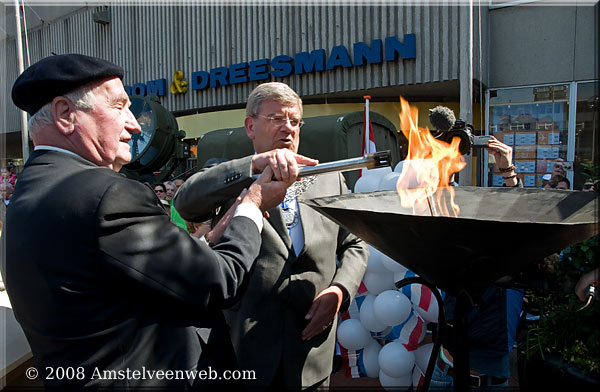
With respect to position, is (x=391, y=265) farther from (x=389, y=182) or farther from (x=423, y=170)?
(x=423, y=170)

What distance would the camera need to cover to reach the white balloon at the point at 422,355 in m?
3.15

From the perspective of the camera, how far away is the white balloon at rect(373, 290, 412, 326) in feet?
9.95

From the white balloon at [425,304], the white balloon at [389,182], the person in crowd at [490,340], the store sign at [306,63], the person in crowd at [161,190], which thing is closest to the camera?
the person in crowd at [490,340]

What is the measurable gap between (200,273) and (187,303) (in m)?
0.09

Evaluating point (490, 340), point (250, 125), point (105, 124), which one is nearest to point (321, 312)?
point (250, 125)

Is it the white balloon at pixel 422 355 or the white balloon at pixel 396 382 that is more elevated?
the white balloon at pixel 422 355

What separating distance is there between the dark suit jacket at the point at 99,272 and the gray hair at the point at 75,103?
10 centimetres

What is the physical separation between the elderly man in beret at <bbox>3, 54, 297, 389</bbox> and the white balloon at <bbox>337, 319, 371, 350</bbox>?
2.31 metres

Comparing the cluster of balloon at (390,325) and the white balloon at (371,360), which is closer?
the cluster of balloon at (390,325)

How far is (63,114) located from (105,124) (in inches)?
4.5

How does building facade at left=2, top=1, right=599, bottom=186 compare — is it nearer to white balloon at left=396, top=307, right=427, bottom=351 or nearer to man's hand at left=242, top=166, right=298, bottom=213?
white balloon at left=396, top=307, right=427, bottom=351

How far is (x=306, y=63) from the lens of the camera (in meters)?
10.9

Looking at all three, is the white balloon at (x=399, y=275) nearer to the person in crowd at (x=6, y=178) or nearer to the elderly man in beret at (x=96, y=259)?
the elderly man in beret at (x=96, y=259)

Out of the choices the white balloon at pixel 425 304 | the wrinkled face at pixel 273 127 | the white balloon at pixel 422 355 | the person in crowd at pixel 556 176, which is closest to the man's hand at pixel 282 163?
the wrinkled face at pixel 273 127
